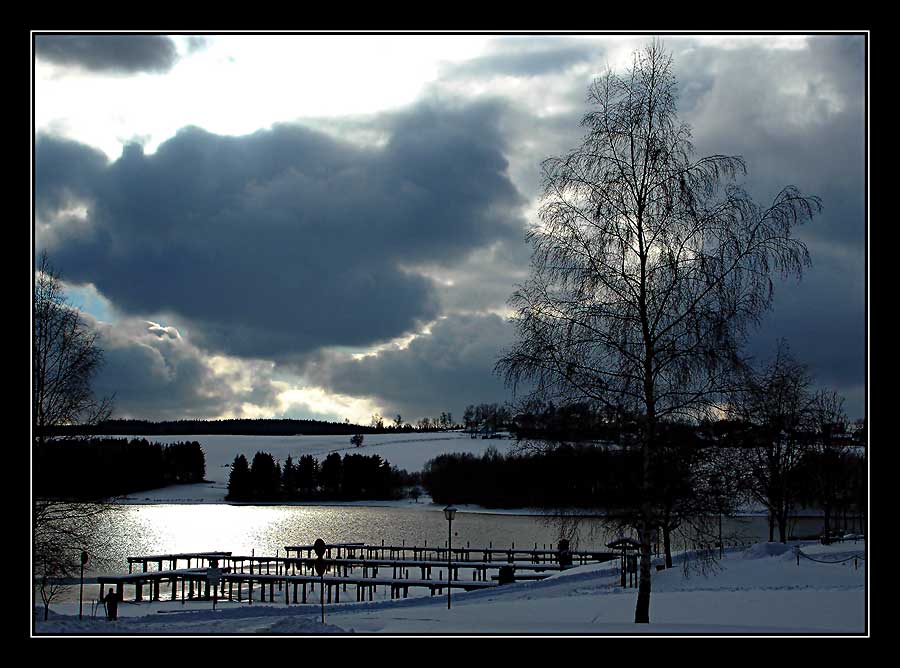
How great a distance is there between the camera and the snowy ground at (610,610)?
1513cm

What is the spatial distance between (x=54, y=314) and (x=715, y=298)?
16.3m

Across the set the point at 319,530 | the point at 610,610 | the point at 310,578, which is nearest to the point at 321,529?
the point at 319,530

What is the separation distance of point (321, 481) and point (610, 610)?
124821 mm

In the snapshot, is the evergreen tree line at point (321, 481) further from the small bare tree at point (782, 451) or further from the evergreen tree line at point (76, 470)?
the evergreen tree line at point (76, 470)

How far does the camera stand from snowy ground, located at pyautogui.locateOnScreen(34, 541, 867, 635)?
596 inches

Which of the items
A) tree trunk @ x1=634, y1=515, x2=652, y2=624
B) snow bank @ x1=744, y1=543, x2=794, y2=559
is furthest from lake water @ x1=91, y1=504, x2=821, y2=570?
tree trunk @ x1=634, y1=515, x2=652, y2=624

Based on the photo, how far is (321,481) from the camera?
141 metres

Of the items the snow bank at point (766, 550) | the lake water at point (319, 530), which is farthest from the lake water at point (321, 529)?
the snow bank at point (766, 550)

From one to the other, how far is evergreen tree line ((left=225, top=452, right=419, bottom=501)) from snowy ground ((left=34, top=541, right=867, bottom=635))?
333 ft

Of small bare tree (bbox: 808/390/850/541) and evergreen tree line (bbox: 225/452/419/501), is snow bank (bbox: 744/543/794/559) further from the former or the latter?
evergreen tree line (bbox: 225/452/419/501)
